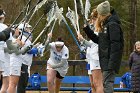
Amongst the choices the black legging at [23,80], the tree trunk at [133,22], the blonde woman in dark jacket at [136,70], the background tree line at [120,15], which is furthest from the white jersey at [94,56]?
the tree trunk at [133,22]

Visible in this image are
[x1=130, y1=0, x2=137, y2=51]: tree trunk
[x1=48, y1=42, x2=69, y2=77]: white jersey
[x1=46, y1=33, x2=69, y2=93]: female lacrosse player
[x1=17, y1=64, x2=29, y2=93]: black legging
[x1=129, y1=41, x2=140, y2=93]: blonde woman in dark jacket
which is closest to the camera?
[x1=17, y1=64, x2=29, y2=93]: black legging

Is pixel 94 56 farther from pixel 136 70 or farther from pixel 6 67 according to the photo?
pixel 136 70

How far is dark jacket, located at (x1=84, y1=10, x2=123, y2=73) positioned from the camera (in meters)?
7.95

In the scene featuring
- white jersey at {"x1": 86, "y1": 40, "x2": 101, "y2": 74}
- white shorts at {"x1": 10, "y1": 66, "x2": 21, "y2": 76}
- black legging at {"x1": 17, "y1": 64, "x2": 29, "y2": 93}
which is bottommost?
black legging at {"x1": 17, "y1": 64, "x2": 29, "y2": 93}

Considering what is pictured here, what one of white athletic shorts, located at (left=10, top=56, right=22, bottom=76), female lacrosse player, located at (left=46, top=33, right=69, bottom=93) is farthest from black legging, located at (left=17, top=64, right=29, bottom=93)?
female lacrosse player, located at (left=46, top=33, right=69, bottom=93)

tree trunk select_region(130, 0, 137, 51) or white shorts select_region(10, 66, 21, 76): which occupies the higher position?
tree trunk select_region(130, 0, 137, 51)

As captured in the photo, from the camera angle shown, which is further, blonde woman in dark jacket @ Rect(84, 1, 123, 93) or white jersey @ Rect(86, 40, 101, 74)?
white jersey @ Rect(86, 40, 101, 74)

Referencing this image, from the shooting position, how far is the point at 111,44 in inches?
316

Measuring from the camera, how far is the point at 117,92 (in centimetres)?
1623

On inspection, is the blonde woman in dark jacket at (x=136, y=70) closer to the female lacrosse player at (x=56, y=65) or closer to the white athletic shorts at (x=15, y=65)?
the female lacrosse player at (x=56, y=65)

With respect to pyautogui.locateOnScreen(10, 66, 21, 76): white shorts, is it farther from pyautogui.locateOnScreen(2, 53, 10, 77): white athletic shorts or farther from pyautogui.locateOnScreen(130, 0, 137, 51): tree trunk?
pyautogui.locateOnScreen(130, 0, 137, 51): tree trunk

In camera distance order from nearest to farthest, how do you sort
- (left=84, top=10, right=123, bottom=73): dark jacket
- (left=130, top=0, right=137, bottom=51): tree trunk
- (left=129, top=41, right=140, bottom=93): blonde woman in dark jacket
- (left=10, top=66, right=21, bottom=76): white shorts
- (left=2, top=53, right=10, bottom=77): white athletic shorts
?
(left=84, top=10, right=123, bottom=73): dark jacket
(left=2, top=53, right=10, bottom=77): white athletic shorts
(left=10, top=66, right=21, bottom=76): white shorts
(left=129, top=41, right=140, bottom=93): blonde woman in dark jacket
(left=130, top=0, right=137, bottom=51): tree trunk

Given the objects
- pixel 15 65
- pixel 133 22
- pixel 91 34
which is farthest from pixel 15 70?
pixel 133 22

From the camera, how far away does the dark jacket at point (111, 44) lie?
7953 mm
